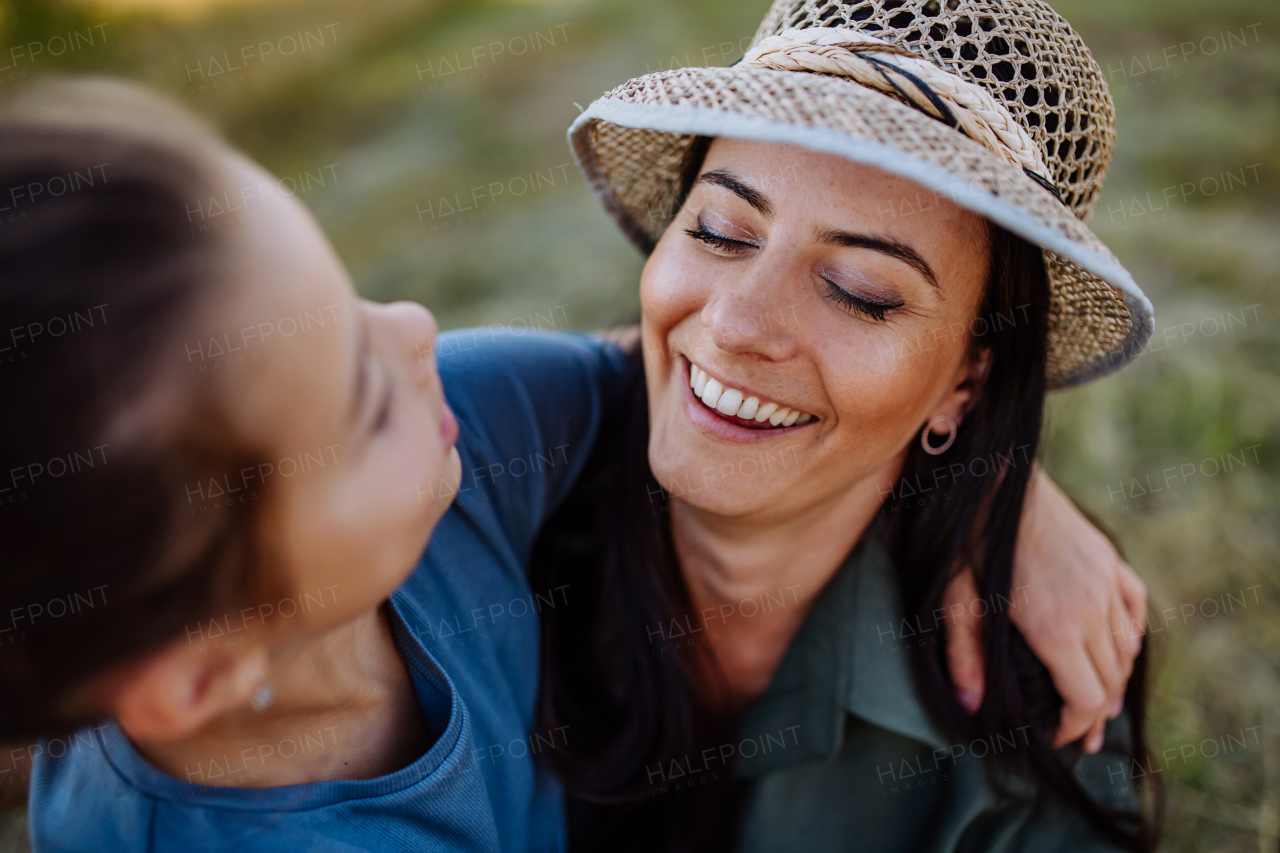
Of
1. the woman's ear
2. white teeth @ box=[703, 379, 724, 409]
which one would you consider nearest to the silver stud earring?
white teeth @ box=[703, 379, 724, 409]

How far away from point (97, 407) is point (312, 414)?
0.23 metres

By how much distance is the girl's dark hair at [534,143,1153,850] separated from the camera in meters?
2.05

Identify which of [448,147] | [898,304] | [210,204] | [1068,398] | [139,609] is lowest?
[448,147]

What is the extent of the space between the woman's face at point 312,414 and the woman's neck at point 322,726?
217 millimetres

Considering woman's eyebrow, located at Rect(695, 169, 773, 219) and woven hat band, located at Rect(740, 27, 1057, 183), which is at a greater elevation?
woven hat band, located at Rect(740, 27, 1057, 183)

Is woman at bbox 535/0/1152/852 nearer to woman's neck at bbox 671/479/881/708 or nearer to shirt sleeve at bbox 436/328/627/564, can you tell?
woman's neck at bbox 671/479/881/708

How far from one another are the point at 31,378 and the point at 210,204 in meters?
0.28

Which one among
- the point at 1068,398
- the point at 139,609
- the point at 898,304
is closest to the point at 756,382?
the point at 898,304

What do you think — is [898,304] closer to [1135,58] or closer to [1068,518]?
[1068,518]

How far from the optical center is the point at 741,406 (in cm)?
176

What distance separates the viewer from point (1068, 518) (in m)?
2.27

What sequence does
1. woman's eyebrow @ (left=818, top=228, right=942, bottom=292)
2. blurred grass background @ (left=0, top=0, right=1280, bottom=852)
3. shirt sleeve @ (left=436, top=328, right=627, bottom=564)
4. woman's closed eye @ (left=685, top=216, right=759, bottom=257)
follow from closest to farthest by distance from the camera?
woman's eyebrow @ (left=818, top=228, right=942, bottom=292) < woman's closed eye @ (left=685, top=216, right=759, bottom=257) < shirt sleeve @ (left=436, top=328, right=627, bottom=564) < blurred grass background @ (left=0, top=0, right=1280, bottom=852)

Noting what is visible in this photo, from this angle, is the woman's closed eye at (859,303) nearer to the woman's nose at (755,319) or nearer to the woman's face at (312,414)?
the woman's nose at (755,319)

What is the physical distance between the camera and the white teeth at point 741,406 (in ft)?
5.72
